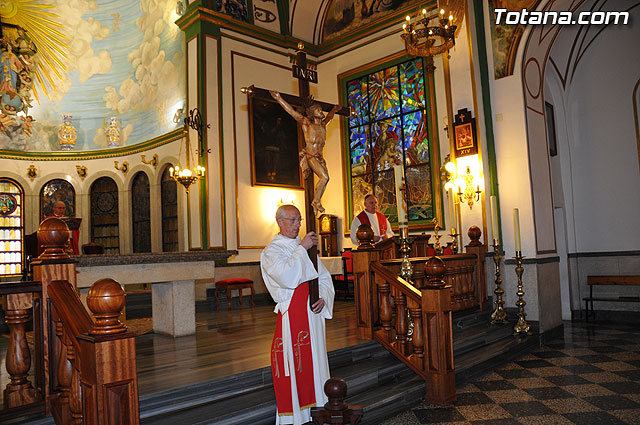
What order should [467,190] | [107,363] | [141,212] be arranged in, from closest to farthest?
[107,363]
[467,190]
[141,212]

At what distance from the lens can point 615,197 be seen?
10484 mm

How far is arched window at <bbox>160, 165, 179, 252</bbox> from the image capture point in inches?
494

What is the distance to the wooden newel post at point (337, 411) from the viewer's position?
2.25m

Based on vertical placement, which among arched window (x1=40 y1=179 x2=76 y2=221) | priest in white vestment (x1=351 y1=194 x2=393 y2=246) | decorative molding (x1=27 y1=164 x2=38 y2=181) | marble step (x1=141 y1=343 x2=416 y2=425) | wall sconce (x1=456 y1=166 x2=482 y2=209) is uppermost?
decorative molding (x1=27 y1=164 x2=38 y2=181)

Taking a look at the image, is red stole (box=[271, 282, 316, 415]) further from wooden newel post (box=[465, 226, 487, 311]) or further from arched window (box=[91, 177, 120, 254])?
arched window (box=[91, 177, 120, 254])

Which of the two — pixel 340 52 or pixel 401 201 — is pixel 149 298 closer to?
pixel 401 201

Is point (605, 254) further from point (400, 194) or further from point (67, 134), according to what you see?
point (67, 134)

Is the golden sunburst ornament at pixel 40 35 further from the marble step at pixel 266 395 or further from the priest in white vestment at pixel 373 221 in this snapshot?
the marble step at pixel 266 395

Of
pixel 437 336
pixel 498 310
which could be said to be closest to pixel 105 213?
pixel 498 310

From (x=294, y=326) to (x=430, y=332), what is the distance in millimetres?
1632

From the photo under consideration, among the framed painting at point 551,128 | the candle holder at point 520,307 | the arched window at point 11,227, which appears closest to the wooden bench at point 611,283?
the framed painting at point 551,128

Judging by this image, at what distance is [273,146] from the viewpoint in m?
12.5

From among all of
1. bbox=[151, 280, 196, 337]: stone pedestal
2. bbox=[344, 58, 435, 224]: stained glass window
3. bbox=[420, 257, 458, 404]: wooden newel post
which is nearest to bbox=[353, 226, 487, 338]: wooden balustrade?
bbox=[420, 257, 458, 404]: wooden newel post

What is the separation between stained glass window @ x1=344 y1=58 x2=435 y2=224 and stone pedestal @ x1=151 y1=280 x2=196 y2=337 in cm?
638
